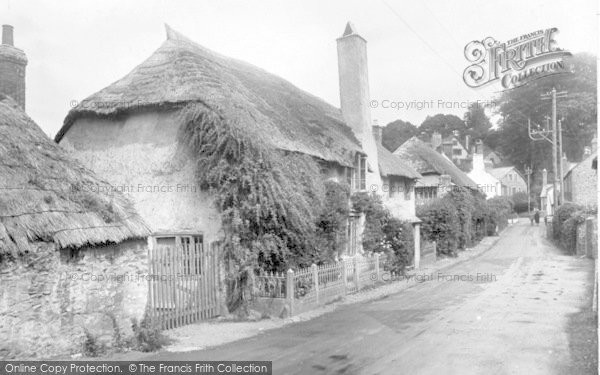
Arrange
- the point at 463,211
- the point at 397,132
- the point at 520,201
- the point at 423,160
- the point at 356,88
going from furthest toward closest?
the point at 397,132 → the point at 520,201 → the point at 423,160 → the point at 463,211 → the point at 356,88

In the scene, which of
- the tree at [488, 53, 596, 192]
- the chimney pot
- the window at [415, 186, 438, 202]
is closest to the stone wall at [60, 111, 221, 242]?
the chimney pot

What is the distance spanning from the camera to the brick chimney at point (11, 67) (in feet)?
41.7

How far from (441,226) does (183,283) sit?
19.4 m

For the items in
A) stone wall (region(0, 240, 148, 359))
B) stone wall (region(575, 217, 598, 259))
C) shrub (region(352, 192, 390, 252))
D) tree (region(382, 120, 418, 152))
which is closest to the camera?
stone wall (region(0, 240, 148, 359))

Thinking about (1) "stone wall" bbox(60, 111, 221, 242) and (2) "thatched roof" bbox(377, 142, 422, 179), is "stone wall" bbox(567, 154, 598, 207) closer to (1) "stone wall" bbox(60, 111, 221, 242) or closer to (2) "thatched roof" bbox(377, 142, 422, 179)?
(2) "thatched roof" bbox(377, 142, 422, 179)

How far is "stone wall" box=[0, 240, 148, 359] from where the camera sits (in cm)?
777

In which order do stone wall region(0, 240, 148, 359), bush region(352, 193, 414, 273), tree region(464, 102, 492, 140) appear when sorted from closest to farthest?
stone wall region(0, 240, 148, 359)
bush region(352, 193, 414, 273)
tree region(464, 102, 492, 140)

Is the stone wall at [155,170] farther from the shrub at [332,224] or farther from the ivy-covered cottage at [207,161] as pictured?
the shrub at [332,224]

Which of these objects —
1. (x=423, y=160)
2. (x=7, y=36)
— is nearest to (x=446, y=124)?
(x=423, y=160)

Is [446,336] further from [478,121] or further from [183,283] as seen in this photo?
[478,121]

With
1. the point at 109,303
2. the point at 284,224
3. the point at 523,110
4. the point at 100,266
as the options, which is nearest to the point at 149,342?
the point at 109,303

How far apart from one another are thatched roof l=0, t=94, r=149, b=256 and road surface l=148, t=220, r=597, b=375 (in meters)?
2.56

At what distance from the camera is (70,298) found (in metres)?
8.70

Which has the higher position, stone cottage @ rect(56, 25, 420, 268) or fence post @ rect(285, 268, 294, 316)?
stone cottage @ rect(56, 25, 420, 268)
